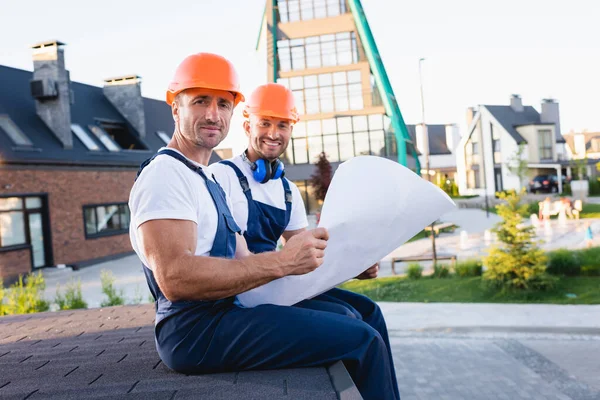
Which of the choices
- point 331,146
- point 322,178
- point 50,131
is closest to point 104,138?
point 50,131

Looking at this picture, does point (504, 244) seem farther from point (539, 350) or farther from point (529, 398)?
point (529, 398)

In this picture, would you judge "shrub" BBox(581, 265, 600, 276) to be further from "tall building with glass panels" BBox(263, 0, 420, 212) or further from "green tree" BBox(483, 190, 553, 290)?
"tall building with glass panels" BBox(263, 0, 420, 212)

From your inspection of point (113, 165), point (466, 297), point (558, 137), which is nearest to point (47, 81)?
point (113, 165)

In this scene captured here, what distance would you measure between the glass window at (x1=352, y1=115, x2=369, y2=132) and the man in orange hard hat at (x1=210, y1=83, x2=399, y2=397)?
39.7 m

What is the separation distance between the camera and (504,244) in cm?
1074

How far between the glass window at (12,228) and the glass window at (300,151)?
2812 centimetres

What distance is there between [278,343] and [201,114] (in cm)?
100

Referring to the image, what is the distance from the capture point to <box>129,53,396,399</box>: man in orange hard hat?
1.99m

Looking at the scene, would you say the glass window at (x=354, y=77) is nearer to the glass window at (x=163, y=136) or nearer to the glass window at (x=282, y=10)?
the glass window at (x=282, y=10)

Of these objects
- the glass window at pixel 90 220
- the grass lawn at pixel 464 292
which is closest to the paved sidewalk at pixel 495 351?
the grass lawn at pixel 464 292

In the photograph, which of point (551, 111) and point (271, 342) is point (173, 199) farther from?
point (551, 111)

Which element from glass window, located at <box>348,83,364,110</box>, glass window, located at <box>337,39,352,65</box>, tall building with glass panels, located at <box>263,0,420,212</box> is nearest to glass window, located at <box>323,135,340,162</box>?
tall building with glass panels, located at <box>263,0,420,212</box>

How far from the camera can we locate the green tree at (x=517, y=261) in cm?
1044

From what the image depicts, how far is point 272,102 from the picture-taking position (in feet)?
12.6
